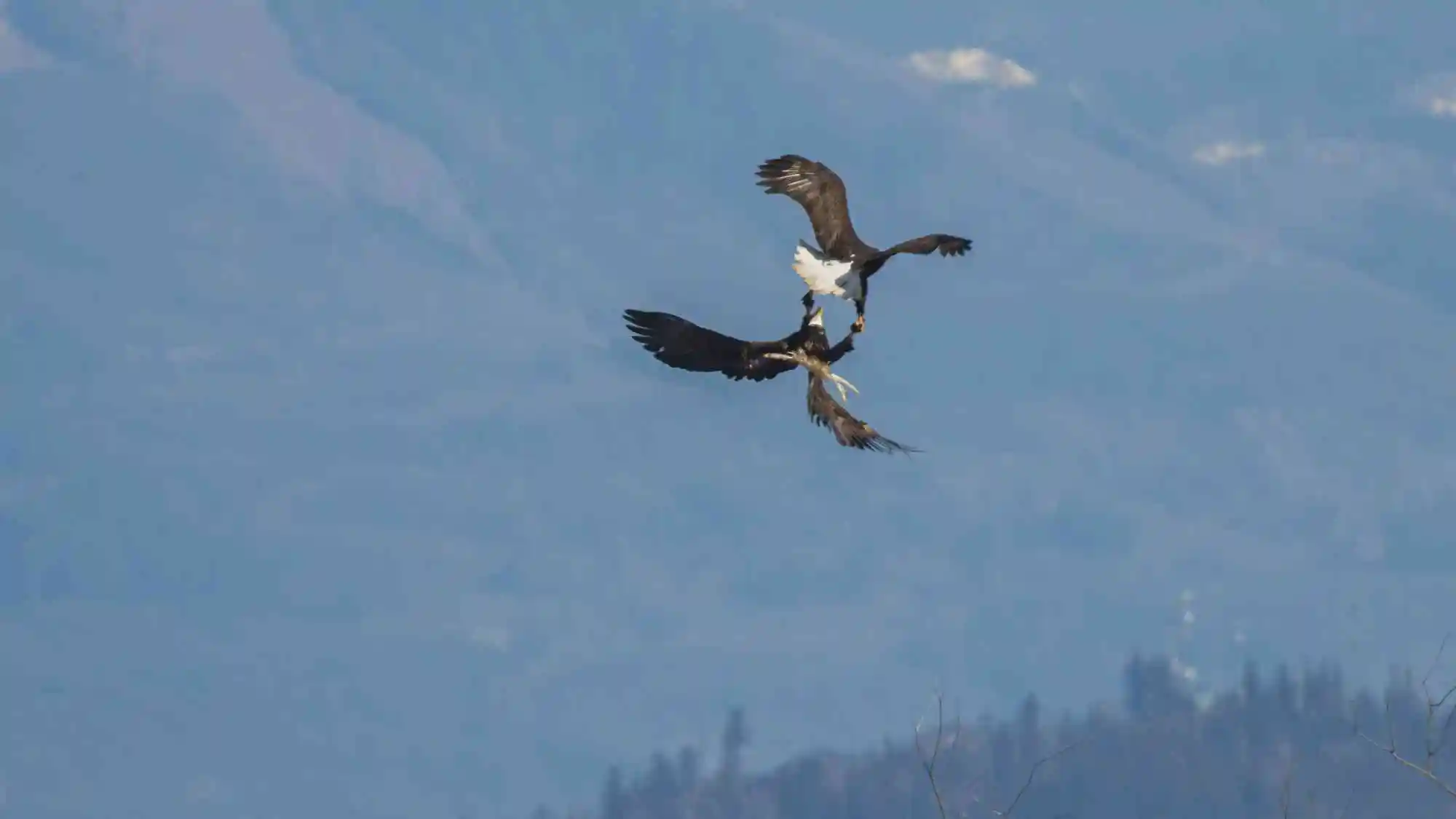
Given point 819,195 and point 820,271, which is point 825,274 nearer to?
point 820,271

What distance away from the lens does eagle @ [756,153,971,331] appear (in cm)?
2619

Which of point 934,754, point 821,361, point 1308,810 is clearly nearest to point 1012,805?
point 934,754

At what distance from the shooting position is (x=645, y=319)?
2692cm

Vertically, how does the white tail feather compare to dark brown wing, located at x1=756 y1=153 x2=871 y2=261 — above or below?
below

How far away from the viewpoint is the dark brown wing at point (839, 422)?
26.4 meters

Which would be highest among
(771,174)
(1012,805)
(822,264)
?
(771,174)

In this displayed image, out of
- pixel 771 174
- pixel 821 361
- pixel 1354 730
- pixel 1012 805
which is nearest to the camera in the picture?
pixel 1012 805

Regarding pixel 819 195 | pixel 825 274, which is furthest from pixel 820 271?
pixel 819 195

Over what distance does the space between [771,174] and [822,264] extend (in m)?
3.21

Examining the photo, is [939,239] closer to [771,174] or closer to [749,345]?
[749,345]

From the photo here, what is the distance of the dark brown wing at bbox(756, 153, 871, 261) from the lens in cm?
2842

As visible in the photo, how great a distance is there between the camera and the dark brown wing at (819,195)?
28422mm

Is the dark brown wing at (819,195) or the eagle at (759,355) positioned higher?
the dark brown wing at (819,195)

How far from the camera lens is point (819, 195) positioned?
29344mm
